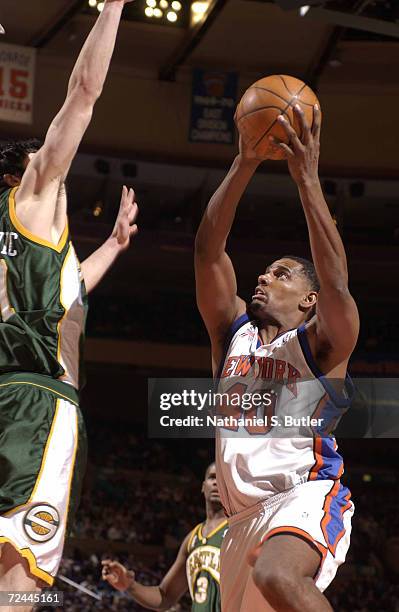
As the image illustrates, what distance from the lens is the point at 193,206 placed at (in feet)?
66.2

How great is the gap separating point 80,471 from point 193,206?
55.8 feet

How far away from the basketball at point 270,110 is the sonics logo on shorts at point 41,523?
74.4 inches

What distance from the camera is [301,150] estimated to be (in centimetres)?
386

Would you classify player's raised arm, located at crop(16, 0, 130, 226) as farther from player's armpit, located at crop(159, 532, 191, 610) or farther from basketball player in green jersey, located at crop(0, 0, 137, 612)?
player's armpit, located at crop(159, 532, 191, 610)

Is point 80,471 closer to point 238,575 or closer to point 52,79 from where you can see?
point 238,575

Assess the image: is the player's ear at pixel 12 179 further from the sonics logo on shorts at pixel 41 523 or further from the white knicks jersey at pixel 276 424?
the sonics logo on shorts at pixel 41 523

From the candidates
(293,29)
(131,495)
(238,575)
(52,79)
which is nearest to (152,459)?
(131,495)

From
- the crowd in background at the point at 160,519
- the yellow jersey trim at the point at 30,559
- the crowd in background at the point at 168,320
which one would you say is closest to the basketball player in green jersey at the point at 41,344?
the yellow jersey trim at the point at 30,559

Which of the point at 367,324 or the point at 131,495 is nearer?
the point at 131,495

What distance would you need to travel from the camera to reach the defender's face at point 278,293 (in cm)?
440

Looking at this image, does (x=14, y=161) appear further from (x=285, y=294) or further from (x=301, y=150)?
(x=285, y=294)

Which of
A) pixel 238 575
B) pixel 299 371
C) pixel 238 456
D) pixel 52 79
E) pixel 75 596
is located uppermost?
pixel 52 79

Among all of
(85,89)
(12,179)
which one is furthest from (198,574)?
(85,89)

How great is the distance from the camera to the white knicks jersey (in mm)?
3914
